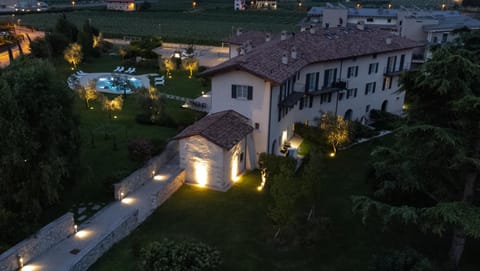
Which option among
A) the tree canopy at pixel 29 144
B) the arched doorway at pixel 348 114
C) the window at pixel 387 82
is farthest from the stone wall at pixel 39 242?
the window at pixel 387 82

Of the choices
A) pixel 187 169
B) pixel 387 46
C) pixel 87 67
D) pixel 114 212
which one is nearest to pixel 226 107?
pixel 187 169

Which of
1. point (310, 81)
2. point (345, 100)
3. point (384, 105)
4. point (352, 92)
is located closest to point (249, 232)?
point (310, 81)

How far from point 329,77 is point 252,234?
21462 mm

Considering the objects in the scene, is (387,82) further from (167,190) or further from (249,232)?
(167,190)

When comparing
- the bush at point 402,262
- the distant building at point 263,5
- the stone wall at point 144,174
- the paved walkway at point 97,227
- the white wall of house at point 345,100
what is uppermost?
the distant building at point 263,5

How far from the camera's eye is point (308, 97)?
38375mm

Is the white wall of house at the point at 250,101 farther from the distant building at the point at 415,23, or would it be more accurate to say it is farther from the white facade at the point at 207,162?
the distant building at the point at 415,23

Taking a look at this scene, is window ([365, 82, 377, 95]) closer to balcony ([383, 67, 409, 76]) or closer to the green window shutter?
balcony ([383, 67, 409, 76])

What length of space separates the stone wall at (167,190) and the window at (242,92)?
287 inches

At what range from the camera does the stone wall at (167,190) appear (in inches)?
997

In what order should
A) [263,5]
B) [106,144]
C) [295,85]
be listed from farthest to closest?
[263,5], [295,85], [106,144]

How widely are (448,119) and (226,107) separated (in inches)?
675

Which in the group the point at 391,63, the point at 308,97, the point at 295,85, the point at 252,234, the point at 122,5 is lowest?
the point at 252,234

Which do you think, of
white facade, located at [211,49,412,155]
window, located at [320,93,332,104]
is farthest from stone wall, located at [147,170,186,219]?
window, located at [320,93,332,104]
